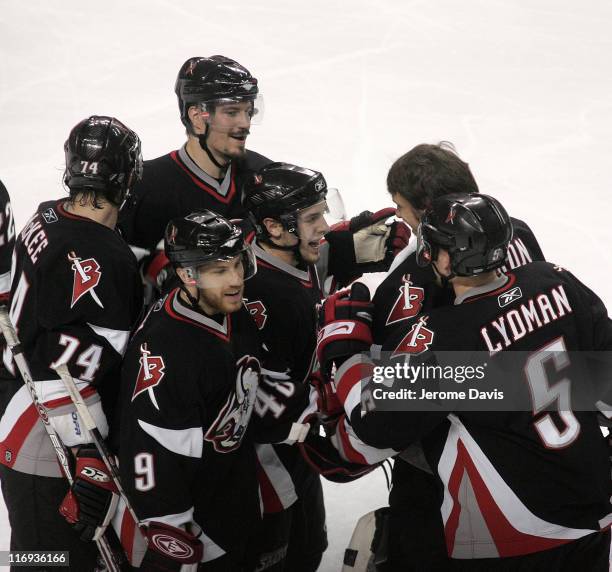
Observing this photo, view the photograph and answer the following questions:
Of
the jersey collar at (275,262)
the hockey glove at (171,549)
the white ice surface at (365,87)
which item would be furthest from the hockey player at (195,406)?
the white ice surface at (365,87)

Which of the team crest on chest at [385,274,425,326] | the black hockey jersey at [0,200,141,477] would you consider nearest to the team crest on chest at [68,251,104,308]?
the black hockey jersey at [0,200,141,477]

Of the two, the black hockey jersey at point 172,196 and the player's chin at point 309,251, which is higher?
the black hockey jersey at point 172,196

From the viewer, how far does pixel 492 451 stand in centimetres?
188

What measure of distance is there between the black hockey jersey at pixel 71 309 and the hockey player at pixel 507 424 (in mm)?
603

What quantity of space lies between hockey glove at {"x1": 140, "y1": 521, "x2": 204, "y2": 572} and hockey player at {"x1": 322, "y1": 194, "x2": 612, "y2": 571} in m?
0.45

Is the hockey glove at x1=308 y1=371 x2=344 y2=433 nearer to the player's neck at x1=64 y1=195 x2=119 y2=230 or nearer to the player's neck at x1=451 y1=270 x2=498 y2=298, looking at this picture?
the player's neck at x1=451 y1=270 x2=498 y2=298

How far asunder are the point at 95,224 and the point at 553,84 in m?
5.28

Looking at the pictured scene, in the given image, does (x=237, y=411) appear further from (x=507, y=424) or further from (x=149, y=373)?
(x=507, y=424)

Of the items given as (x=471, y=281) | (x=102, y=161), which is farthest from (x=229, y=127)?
(x=471, y=281)

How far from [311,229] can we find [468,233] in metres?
0.59

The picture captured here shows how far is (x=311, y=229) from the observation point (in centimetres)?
234

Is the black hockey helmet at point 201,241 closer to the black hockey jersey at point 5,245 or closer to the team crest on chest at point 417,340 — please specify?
the team crest on chest at point 417,340

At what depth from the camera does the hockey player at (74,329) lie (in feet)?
6.73

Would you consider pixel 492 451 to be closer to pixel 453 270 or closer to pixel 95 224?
pixel 453 270
